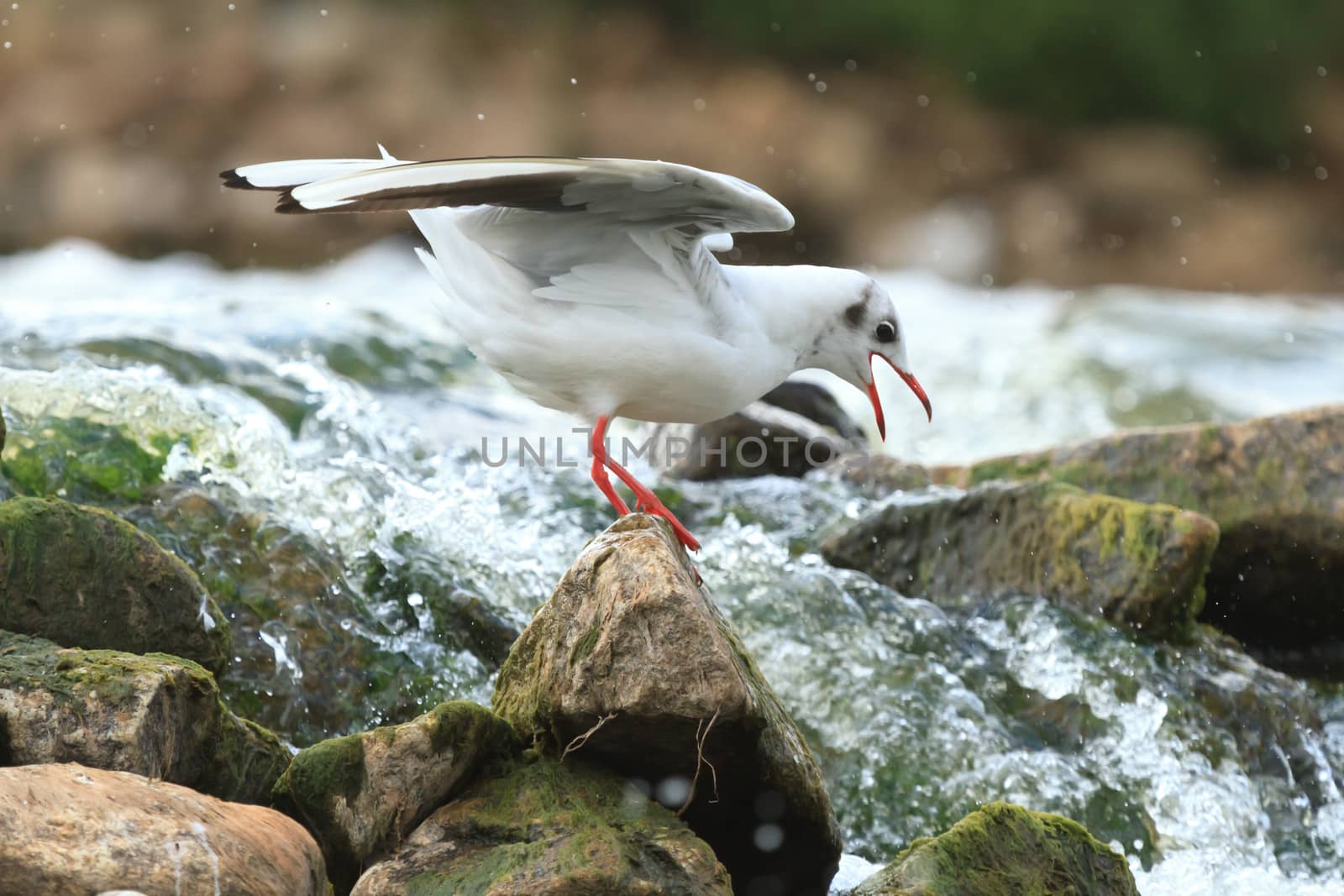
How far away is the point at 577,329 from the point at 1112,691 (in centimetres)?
268

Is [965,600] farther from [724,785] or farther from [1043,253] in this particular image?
[1043,253]

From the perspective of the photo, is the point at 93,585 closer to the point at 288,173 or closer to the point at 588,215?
the point at 288,173

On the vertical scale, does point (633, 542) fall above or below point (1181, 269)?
above

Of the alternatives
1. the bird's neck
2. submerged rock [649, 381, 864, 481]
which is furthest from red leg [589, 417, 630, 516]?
submerged rock [649, 381, 864, 481]

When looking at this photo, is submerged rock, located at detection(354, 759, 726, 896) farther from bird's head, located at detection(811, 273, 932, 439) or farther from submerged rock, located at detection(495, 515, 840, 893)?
bird's head, located at detection(811, 273, 932, 439)

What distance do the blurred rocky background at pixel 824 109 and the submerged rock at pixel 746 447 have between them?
7917 millimetres

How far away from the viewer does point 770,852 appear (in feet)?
13.8

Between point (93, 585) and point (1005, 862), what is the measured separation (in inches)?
101

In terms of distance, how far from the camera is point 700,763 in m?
3.90

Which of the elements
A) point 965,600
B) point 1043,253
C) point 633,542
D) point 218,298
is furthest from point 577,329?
point 1043,253

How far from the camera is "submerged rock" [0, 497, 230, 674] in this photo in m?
4.16

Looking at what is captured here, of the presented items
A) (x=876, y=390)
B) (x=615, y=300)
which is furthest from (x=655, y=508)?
(x=876, y=390)

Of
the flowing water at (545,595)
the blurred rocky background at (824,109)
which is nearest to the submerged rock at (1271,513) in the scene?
the flowing water at (545,595)

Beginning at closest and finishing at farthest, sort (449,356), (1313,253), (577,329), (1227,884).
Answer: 1. (577,329)
2. (1227,884)
3. (449,356)
4. (1313,253)
